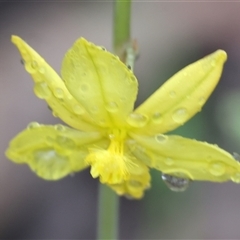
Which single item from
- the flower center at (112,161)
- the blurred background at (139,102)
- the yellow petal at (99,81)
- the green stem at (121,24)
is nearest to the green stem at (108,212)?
the flower center at (112,161)

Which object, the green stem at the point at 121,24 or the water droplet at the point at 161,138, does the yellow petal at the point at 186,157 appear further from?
the green stem at the point at 121,24

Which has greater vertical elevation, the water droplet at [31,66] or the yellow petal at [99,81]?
the water droplet at [31,66]

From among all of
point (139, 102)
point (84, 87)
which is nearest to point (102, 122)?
point (84, 87)

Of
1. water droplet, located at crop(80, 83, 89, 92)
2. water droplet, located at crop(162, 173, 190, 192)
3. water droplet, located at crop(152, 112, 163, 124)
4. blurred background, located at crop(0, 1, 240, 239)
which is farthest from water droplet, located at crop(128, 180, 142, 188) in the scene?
blurred background, located at crop(0, 1, 240, 239)

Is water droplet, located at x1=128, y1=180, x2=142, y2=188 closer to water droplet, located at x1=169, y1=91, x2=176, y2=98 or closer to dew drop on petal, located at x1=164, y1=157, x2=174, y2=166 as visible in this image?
dew drop on petal, located at x1=164, y1=157, x2=174, y2=166

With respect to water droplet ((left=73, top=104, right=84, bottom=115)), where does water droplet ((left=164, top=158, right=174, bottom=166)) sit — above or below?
below

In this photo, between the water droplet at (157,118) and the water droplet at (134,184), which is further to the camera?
the water droplet at (134,184)

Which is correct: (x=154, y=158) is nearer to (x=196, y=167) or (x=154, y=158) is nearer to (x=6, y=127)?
(x=196, y=167)
